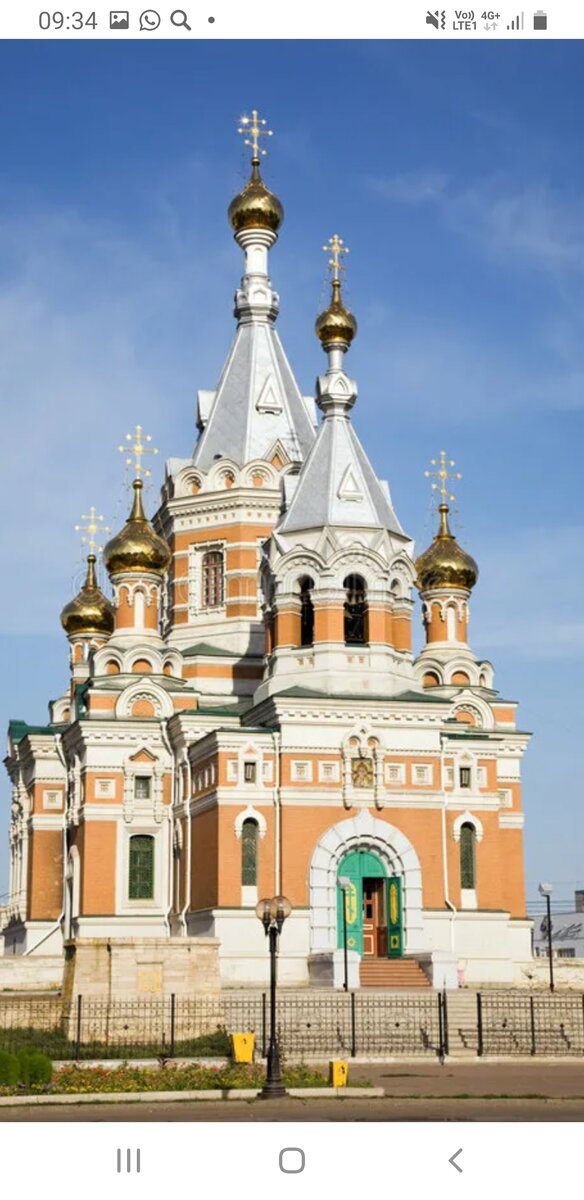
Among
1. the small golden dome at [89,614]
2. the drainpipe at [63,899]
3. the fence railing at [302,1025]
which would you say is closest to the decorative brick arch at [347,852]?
the fence railing at [302,1025]

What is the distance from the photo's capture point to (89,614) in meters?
43.2

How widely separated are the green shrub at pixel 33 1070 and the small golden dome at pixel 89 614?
89.2ft

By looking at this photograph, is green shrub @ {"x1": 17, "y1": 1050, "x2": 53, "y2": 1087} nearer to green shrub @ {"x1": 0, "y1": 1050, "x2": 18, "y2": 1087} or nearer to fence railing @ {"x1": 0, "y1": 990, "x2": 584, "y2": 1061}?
green shrub @ {"x1": 0, "y1": 1050, "x2": 18, "y2": 1087}

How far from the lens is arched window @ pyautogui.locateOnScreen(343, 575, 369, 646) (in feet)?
105

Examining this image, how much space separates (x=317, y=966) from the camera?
2881 cm

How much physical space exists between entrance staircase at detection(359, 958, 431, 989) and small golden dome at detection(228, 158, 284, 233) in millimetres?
21720

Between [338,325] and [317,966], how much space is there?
599 inches

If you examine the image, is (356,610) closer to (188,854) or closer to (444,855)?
(444,855)

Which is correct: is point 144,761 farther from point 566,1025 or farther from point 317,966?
point 566,1025

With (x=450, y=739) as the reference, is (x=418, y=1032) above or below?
below

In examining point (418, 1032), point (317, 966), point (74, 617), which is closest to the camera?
point (418, 1032)

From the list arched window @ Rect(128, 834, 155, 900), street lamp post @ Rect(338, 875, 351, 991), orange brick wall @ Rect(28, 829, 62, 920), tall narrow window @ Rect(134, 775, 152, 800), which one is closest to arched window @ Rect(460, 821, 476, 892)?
street lamp post @ Rect(338, 875, 351, 991)
